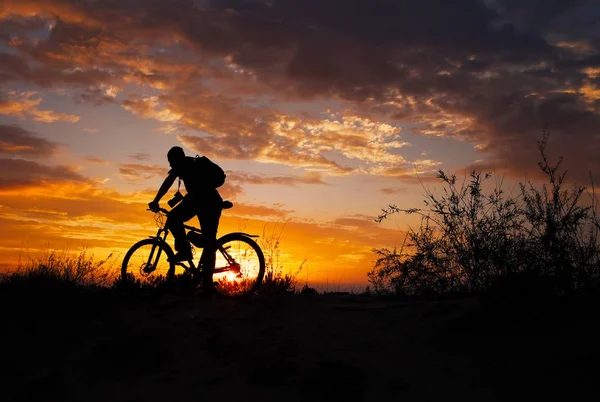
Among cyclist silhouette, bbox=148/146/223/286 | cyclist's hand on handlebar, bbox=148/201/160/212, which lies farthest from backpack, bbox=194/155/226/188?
cyclist's hand on handlebar, bbox=148/201/160/212

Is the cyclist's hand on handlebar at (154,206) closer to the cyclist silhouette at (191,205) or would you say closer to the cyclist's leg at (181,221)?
the cyclist silhouette at (191,205)

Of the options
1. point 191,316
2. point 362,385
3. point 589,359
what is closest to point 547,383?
point 589,359

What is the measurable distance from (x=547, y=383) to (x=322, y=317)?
3162 millimetres

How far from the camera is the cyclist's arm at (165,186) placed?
30.9 feet

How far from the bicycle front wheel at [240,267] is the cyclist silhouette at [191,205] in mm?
213

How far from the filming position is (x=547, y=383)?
17.6 feet

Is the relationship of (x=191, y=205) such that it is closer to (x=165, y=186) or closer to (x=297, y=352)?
(x=165, y=186)

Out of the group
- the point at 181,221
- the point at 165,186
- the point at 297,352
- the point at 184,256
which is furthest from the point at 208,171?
the point at 297,352

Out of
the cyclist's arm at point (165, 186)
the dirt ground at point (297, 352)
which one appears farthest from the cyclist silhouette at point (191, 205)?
the dirt ground at point (297, 352)

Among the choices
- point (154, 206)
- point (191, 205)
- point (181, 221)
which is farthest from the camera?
point (154, 206)

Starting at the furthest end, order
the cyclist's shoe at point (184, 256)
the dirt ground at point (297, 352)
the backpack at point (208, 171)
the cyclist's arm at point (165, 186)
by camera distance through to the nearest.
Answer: the cyclist's shoe at point (184, 256)
the cyclist's arm at point (165, 186)
the backpack at point (208, 171)
the dirt ground at point (297, 352)

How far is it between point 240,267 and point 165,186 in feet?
6.81

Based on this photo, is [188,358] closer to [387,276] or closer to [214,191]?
[214,191]

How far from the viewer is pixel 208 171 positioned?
922cm
